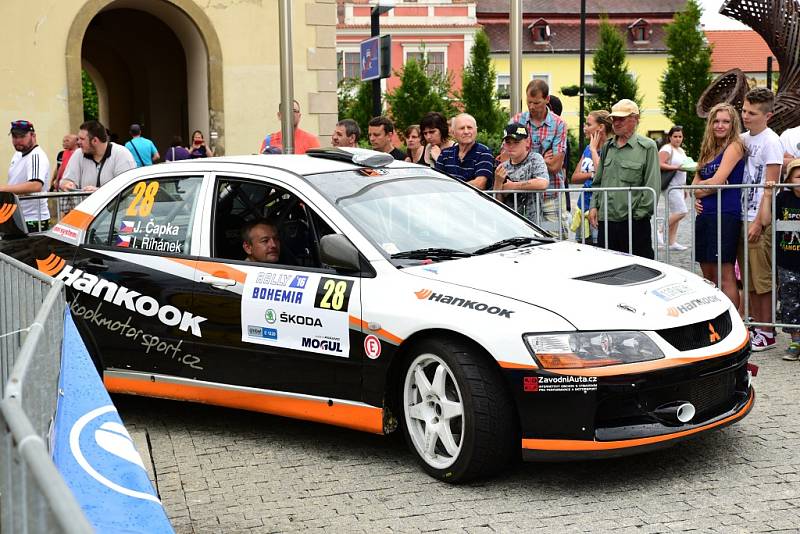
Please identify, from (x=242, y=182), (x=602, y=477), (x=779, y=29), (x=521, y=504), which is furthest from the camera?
(x=779, y=29)

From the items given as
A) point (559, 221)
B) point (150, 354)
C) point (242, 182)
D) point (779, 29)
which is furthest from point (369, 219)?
point (779, 29)

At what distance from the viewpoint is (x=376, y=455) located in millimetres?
5883

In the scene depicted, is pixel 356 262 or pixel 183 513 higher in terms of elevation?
pixel 356 262

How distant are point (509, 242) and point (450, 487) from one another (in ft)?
5.24

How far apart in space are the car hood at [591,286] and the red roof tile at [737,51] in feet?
243

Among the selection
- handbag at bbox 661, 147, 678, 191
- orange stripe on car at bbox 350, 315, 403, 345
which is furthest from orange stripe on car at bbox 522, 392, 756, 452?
handbag at bbox 661, 147, 678, 191

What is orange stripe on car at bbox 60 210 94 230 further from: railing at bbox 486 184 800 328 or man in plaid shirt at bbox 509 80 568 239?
man in plaid shirt at bbox 509 80 568 239

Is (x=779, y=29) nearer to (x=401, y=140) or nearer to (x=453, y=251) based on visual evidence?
(x=453, y=251)

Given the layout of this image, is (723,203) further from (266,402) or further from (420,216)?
(266,402)

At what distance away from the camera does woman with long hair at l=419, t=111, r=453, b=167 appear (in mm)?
10415

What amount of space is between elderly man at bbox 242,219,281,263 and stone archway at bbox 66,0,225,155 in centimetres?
1218

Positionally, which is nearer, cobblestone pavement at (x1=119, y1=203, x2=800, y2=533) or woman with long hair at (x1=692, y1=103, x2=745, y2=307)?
cobblestone pavement at (x1=119, y1=203, x2=800, y2=533)

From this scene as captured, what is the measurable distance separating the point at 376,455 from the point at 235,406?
872mm

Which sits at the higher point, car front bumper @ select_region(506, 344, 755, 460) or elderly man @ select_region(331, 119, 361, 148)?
elderly man @ select_region(331, 119, 361, 148)
